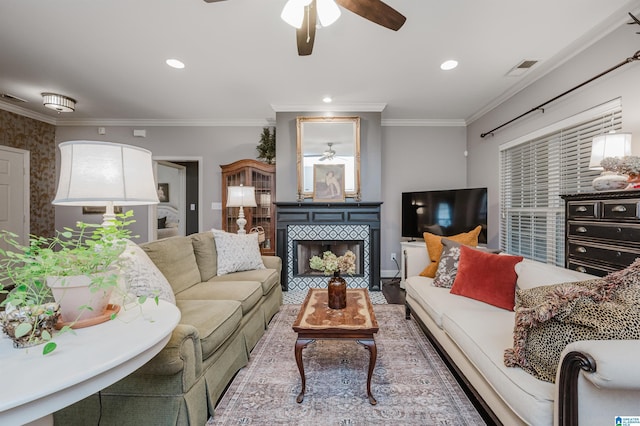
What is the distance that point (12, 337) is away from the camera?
80 centimetres

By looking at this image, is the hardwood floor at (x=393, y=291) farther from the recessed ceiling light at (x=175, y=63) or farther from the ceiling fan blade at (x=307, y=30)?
the recessed ceiling light at (x=175, y=63)

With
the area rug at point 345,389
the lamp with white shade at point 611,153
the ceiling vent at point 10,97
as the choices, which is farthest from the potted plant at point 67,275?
the ceiling vent at point 10,97

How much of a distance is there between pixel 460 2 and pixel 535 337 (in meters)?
2.17

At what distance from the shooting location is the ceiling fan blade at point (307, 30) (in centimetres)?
163

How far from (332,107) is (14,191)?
15.5ft

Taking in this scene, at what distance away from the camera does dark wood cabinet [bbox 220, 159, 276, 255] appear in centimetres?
436

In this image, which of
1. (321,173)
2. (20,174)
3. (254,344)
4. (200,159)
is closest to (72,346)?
(254,344)

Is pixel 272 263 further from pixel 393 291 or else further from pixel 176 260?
pixel 393 291

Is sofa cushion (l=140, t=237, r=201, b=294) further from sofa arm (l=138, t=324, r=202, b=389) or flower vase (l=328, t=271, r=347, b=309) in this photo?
flower vase (l=328, t=271, r=347, b=309)

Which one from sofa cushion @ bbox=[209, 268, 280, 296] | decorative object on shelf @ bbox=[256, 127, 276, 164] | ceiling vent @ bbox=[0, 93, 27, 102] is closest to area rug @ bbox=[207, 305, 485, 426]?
sofa cushion @ bbox=[209, 268, 280, 296]

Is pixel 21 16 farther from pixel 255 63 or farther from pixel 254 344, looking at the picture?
pixel 254 344

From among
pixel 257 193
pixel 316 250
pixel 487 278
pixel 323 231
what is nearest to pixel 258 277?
pixel 323 231

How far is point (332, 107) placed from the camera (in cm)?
398

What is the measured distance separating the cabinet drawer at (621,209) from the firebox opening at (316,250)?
258 centimetres
